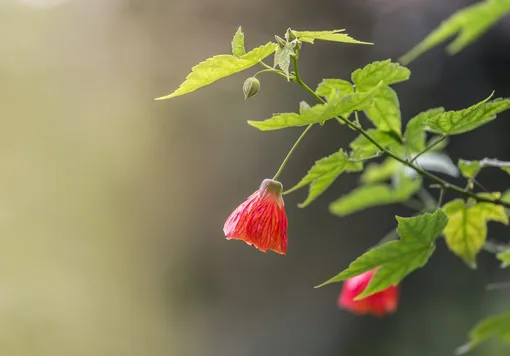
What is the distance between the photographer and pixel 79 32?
1936mm

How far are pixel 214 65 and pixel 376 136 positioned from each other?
19 centimetres

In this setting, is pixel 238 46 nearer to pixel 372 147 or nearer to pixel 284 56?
pixel 284 56

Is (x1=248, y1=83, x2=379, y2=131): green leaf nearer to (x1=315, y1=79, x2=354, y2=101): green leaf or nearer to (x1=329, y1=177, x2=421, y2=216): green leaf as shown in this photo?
(x1=315, y1=79, x2=354, y2=101): green leaf

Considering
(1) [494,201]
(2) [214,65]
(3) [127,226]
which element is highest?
(2) [214,65]

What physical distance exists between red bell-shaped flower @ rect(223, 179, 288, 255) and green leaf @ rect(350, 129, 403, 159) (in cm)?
8

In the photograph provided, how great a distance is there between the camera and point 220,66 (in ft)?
1.20

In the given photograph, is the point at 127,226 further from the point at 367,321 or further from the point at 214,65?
the point at 214,65

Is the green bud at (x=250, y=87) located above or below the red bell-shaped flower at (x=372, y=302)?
above

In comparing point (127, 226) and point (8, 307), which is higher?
point (127, 226)

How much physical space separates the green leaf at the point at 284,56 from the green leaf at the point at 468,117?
12 cm

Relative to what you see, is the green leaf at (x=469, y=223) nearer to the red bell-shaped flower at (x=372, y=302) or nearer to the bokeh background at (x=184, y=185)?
the red bell-shaped flower at (x=372, y=302)

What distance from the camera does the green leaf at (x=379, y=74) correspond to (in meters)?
0.41

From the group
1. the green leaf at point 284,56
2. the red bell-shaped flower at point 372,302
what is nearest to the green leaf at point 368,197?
the red bell-shaped flower at point 372,302

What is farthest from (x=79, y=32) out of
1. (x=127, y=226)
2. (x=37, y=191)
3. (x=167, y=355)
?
(x=167, y=355)
